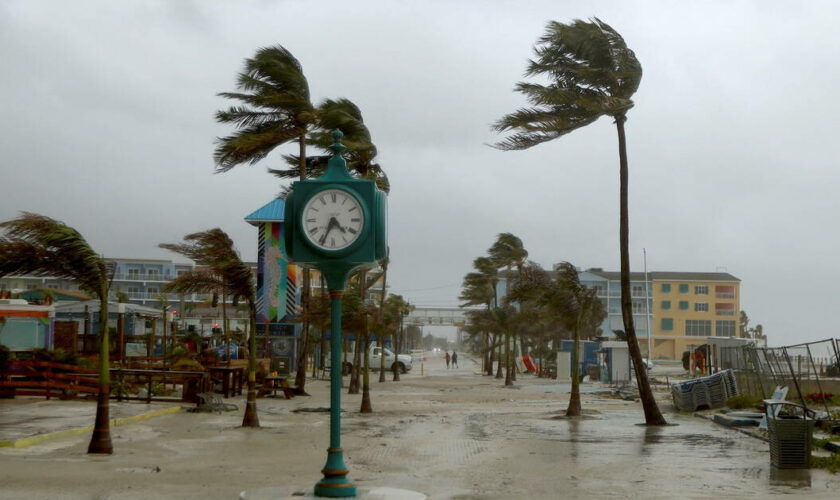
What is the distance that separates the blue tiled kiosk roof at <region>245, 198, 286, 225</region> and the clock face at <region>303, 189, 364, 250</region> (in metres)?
30.3

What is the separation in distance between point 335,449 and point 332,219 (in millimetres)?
2315

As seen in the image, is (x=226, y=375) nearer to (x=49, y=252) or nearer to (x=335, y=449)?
(x=49, y=252)

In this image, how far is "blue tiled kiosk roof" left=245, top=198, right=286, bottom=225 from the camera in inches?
1578

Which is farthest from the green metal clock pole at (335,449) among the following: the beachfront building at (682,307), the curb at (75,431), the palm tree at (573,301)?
the beachfront building at (682,307)

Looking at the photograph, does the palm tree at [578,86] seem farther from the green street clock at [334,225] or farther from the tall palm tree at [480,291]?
the tall palm tree at [480,291]

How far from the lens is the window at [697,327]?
133 metres

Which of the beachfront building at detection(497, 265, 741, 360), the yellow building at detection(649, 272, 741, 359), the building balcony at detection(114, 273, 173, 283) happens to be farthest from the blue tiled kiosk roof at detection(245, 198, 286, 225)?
the building balcony at detection(114, 273, 173, 283)

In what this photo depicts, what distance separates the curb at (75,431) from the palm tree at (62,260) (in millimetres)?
1406

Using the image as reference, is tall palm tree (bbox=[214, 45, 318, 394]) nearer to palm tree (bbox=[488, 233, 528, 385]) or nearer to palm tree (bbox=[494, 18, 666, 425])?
palm tree (bbox=[494, 18, 666, 425])

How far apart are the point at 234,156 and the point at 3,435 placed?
18.2m

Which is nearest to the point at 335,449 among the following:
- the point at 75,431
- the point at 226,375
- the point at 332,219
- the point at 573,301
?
the point at 332,219

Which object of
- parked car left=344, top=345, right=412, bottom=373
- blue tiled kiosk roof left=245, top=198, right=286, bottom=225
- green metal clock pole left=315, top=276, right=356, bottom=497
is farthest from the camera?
parked car left=344, top=345, right=412, bottom=373

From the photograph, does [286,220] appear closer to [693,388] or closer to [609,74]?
[609,74]

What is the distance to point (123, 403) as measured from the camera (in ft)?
78.7
